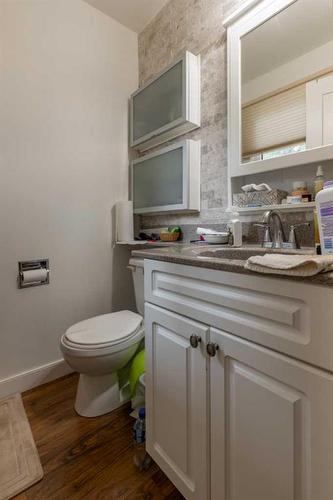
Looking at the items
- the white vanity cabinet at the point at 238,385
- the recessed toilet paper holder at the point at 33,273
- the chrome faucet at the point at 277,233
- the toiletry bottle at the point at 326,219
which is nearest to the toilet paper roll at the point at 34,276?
the recessed toilet paper holder at the point at 33,273

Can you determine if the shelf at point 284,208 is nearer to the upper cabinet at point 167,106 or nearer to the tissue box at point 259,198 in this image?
the tissue box at point 259,198

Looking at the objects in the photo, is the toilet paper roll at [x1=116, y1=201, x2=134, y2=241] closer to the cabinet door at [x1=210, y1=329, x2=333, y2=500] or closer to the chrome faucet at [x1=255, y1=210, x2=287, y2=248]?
the chrome faucet at [x1=255, y1=210, x2=287, y2=248]

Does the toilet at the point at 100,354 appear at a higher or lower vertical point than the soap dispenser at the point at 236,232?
lower

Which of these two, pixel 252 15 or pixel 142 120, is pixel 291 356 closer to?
pixel 252 15

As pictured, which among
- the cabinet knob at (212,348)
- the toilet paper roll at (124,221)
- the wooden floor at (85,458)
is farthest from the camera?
the toilet paper roll at (124,221)

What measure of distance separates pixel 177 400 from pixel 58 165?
149 cm

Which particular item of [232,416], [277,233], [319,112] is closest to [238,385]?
[232,416]

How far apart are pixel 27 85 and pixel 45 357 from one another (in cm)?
167

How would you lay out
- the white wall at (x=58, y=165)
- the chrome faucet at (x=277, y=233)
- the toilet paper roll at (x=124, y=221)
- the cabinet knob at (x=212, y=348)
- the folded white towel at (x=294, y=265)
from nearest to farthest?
the folded white towel at (x=294, y=265), the cabinet knob at (x=212, y=348), the chrome faucet at (x=277, y=233), the white wall at (x=58, y=165), the toilet paper roll at (x=124, y=221)

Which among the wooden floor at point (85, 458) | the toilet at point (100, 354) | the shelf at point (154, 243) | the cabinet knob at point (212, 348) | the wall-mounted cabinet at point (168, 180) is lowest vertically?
the wooden floor at point (85, 458)

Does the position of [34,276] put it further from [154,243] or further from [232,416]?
[232,416]

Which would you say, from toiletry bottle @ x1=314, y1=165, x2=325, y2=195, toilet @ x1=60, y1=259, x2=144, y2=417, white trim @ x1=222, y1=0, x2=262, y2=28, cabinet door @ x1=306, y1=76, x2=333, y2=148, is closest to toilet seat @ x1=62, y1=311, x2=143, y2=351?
toilet @ x1=60, y1=259, x2=144, y2=417

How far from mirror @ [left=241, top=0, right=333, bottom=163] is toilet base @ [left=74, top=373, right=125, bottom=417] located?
1.37 meters

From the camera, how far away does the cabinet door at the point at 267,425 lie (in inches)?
19.9
